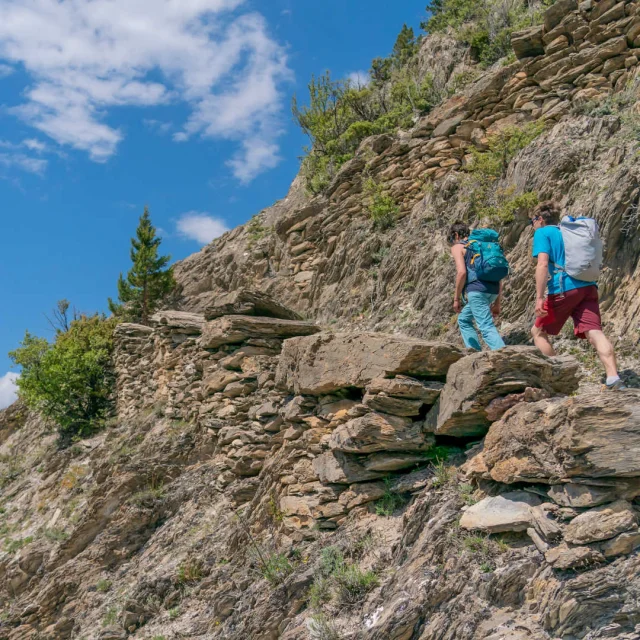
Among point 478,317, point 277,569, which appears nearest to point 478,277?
point 478,317

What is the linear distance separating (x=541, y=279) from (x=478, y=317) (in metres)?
1.02

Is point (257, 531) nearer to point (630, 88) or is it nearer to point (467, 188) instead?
point (467, 188)

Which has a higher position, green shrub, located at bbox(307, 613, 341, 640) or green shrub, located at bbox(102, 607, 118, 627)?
Result: green shrub, located at bbox(102, 607, 118, 627)

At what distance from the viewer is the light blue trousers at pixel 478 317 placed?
5488mm

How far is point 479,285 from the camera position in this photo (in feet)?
18.9

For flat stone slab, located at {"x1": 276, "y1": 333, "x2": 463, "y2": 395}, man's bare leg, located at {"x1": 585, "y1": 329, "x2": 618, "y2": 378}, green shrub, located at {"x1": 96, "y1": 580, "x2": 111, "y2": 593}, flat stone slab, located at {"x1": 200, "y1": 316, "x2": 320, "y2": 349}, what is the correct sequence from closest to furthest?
man's bare leg, located at {"x1": 585, "y1": 329, "x2": 618, "y2": 378}
flat stone slab, located at {"x1": 276, "y1": 333, "x2": 463, "y2": 395}
green shrub, located at {"x1": 96, "y1": 580, "x2": 111, "y2": 593}
flat stone slab, located at {"x1": 200, "y1": 316, "x2": 320, "y2": 349}

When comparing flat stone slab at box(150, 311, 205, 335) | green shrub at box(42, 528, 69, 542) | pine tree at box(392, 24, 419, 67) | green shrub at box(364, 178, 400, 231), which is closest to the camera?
green shrub at box(42, 528, 69, 542)

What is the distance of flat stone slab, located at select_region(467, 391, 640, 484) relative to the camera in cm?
314

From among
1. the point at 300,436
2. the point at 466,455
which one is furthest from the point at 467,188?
the point at 466,455

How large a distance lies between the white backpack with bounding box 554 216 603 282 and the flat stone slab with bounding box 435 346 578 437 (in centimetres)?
72

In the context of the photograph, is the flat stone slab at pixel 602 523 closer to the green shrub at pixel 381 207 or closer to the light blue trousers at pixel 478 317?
the light blue trousers at pixel 478 317

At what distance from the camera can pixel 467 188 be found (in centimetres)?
1037

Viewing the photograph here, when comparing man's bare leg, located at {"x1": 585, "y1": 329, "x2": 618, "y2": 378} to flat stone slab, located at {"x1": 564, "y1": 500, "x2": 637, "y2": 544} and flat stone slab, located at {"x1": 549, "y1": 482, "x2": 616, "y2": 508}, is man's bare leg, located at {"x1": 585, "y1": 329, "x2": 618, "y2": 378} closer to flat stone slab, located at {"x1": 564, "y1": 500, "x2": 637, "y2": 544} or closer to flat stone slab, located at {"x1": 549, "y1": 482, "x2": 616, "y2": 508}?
flat stone slab, located at {"x1": 549, "y1": 482, "x2": 616, "y2": 508}

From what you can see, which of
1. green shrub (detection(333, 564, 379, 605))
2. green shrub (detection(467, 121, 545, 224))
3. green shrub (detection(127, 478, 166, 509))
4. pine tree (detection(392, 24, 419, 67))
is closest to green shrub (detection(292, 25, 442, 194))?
pine tree (detection(392, 24, 419, 67))
